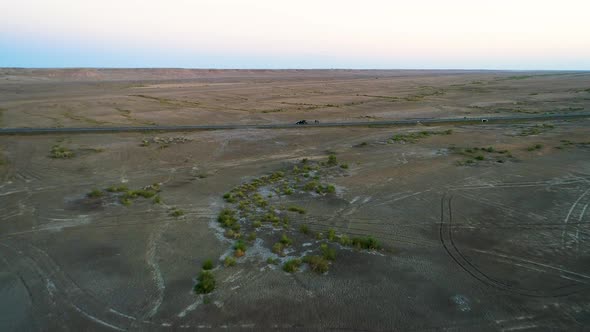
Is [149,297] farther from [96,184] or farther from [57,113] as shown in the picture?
[57,113]

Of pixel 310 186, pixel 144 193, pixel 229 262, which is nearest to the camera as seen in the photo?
pixel 229 262

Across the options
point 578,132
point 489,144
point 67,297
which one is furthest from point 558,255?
point 578,132

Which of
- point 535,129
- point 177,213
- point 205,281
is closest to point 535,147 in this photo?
point 535,129

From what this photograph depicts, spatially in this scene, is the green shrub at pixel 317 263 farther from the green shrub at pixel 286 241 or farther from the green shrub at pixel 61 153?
the green shrub at pixel 61 153

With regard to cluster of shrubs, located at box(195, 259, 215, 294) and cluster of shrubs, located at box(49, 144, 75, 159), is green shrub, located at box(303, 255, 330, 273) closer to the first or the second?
cluster of shrubs, located at box(195, 259, 215, 294)

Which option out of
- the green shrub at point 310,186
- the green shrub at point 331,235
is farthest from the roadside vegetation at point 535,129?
the green shrub at point 331,235

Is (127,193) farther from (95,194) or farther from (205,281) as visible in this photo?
(205,281)

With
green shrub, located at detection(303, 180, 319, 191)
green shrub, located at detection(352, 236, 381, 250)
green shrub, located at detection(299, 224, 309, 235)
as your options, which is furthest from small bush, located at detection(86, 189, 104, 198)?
green shrub, located at detection(352, 236, 381, 250)
